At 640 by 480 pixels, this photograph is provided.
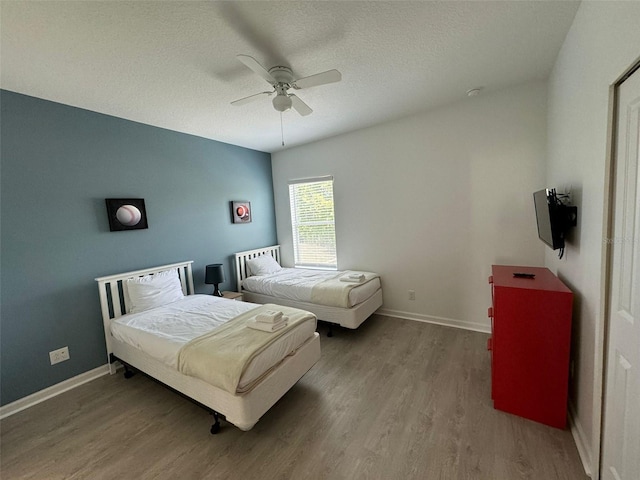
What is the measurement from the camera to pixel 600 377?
1.31 m

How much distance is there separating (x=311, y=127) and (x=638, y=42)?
2.94 m

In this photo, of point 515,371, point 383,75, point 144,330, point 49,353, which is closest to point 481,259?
point 515,371

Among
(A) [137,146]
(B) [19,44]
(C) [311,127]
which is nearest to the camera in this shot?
(B) [19,44]

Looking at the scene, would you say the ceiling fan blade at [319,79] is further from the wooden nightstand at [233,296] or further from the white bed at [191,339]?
the wooden nightstand at [233,296]

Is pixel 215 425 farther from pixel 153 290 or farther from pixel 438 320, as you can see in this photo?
pixel 438 320

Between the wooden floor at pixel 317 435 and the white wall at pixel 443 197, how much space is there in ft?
3.54

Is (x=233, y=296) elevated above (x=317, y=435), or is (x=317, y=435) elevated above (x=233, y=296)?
(x=233, y=296)

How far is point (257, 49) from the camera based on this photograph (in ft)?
6.07

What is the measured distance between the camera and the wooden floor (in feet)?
4.99

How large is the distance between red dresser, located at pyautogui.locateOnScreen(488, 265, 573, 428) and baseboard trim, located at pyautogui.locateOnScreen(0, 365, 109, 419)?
11.9 feet

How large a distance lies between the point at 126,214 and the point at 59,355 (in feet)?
4.77

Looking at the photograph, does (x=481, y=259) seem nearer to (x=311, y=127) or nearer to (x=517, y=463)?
(x=517, y=463)

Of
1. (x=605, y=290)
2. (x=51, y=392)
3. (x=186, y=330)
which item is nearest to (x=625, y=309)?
(x=605, y=290)

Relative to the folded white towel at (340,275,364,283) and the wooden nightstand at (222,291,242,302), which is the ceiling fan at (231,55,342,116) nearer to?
the folded white towel at (340,275,364,283)
